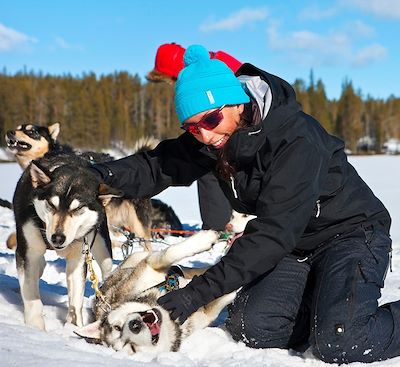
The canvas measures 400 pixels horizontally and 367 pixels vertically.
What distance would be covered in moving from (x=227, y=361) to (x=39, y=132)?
10.3 feet

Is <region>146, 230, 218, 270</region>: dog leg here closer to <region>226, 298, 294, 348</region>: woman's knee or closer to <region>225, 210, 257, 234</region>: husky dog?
<region>226, 298, 294, 348</region>: woman's knee

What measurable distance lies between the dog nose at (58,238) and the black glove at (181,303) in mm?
514

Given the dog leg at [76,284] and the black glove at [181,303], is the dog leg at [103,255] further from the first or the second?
the black glove at [181,303]

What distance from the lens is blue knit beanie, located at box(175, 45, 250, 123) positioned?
2.10 m

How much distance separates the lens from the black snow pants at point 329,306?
6.86 ft

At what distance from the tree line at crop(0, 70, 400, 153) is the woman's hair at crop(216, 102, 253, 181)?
123 ft

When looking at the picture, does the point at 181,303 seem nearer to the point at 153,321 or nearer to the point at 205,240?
the point at 153,321

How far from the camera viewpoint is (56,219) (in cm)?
228

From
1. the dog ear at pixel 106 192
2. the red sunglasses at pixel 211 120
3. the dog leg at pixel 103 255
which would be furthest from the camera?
the dog leg at pixel 103 255

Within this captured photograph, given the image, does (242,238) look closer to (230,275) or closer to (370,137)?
(230,275)

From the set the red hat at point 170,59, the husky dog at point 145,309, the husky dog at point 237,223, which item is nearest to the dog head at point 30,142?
the red hat at point 170,59

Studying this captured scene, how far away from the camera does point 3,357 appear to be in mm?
1568

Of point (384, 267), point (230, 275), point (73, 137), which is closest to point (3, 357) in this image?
point (230, 275)

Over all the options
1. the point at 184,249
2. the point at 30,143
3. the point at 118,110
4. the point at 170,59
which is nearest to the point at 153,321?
the point at 184,249
